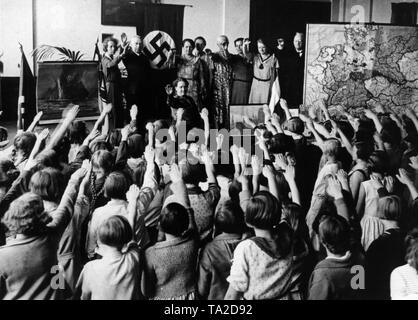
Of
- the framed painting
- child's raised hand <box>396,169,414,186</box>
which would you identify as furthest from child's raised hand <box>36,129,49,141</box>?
child's raised hand <box>396,169,414,186</box>

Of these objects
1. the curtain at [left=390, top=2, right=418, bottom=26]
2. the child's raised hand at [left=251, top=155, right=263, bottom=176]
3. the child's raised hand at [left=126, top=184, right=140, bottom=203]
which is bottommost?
the child's raised hand at [left=126, top=184, right=140, bottom=203]

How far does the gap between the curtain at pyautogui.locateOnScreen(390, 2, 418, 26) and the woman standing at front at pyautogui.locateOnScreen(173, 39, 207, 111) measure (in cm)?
152

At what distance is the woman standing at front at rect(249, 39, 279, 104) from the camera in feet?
12.8

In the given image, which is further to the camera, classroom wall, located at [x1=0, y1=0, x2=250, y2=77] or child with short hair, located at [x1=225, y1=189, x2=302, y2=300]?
classroom wall, located at [x1=0, y1=0, x2=250, y2=77]

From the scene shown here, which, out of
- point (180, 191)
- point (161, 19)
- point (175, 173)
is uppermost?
point (161, 19)

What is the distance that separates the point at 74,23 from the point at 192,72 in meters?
0.87

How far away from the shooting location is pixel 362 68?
13.6 feet

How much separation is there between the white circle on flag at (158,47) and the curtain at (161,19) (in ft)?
0.10

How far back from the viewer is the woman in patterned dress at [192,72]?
12.5 feet

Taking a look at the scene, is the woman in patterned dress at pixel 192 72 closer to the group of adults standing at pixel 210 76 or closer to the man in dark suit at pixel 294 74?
the group of adults standing at pixel 210 76

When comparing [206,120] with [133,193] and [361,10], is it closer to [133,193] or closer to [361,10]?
[133,193]

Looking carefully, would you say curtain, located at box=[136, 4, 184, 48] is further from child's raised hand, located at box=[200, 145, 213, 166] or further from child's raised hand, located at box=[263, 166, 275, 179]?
child's raised hand, located at box=[263, 166, 275, 179]

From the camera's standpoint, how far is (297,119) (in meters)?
4.00

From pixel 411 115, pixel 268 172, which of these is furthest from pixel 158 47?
pixel 411 115
